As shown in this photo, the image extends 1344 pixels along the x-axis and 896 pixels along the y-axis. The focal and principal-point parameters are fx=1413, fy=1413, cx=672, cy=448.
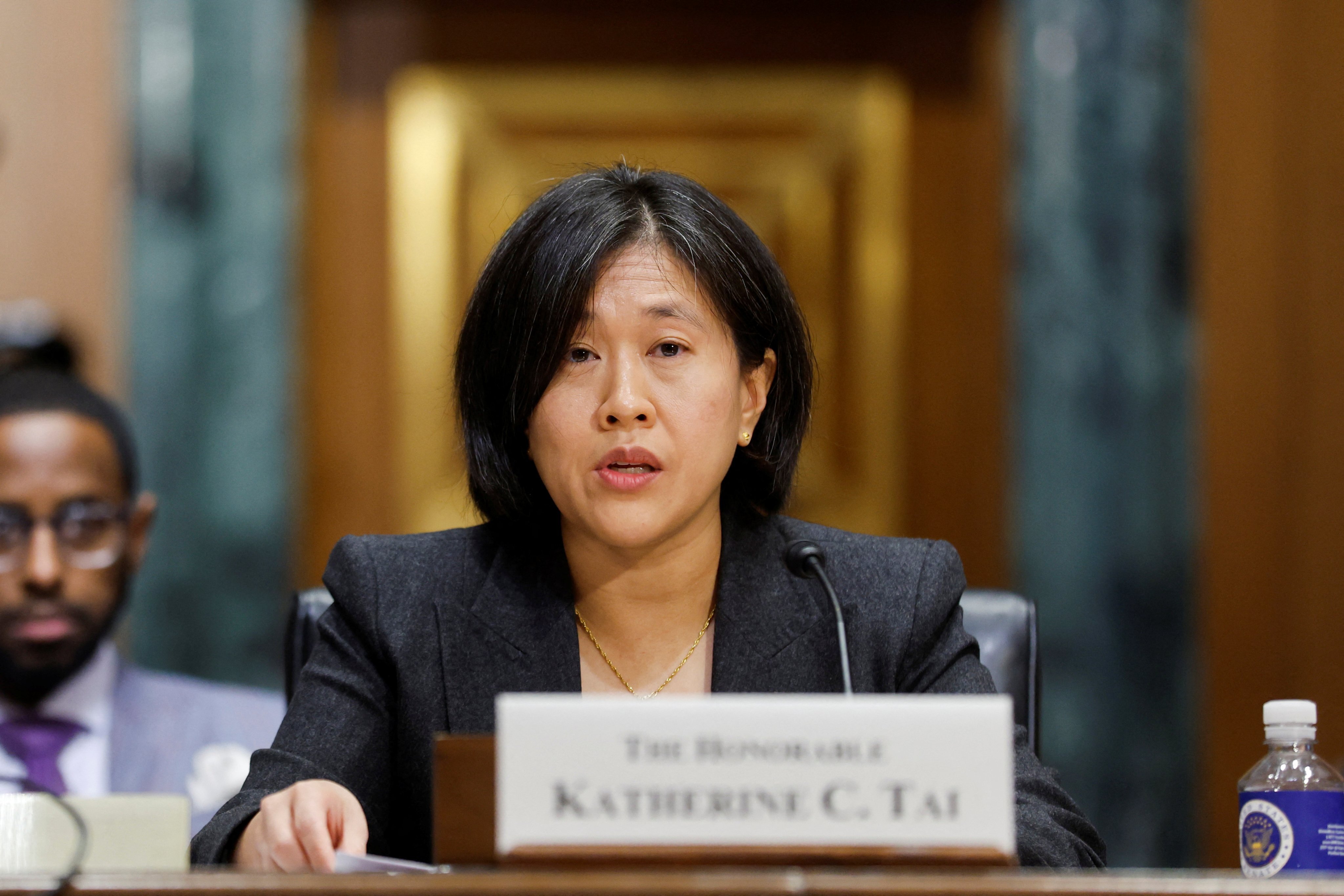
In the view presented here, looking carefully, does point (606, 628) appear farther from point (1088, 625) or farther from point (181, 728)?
point (1088, 625)

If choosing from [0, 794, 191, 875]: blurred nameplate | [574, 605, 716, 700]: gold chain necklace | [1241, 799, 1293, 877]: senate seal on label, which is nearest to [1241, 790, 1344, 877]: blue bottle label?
[1241, 799, 1293, 877]: senate seal on label

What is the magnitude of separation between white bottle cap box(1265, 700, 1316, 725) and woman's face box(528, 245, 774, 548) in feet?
2.12

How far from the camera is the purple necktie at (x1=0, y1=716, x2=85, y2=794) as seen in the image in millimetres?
2268

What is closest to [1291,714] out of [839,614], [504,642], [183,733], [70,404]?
[839,614]

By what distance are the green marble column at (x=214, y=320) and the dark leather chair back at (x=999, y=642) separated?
1.45 meters

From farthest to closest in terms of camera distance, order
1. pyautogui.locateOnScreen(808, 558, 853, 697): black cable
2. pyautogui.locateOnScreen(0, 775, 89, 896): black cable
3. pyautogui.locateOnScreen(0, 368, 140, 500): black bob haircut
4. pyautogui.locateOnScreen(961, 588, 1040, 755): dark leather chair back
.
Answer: pyautogui.locateOnScreen(0, 368, 140, 500): black bob haircut
pyautogui.locateOnScreen(961, 588, 1040, 755): dark leather chair back
pyautogui.locateOnScreen(808, 558, 853, 697): black cable
pyautogui.locateOnScreen(0, 775, 89, 896): black cable

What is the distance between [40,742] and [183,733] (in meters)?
0.23

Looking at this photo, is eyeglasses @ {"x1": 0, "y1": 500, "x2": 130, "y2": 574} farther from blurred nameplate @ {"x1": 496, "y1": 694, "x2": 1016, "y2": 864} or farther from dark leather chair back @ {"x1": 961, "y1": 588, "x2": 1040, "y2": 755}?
blurred nameplate @ {"x1": 496, "y1": 694, "x2": 1016, "y2": 864}

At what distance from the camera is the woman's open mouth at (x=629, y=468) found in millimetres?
1562

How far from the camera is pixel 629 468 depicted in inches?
62.6

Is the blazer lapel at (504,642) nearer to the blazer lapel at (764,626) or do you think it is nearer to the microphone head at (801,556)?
the blazer lapel at (764,626)

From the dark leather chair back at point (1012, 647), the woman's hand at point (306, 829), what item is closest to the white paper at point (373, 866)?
the woman's hand at point (306, 829)

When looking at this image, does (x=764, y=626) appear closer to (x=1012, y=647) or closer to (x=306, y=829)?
(x=1012, y=647)

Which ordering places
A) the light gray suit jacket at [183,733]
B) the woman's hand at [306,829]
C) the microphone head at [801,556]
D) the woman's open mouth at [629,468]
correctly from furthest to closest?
the light gray suit jacket at [183,733] < the woman's open mouth at [629,468] < the microphone head at [801,556] < the woman's hand at [306,829]
